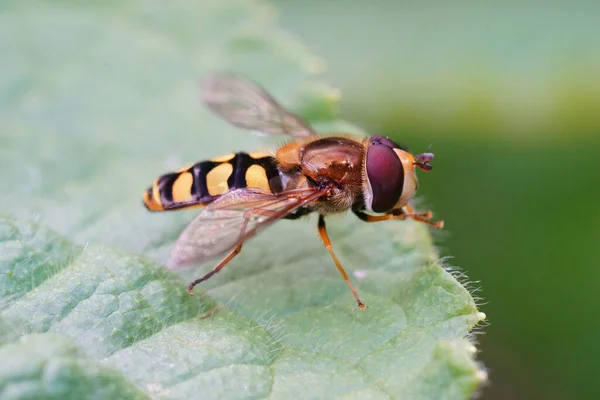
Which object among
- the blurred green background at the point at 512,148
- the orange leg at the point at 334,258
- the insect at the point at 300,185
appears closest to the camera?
the orange leg at the point at 334,258

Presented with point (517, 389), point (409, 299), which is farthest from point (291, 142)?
point (517, 389)

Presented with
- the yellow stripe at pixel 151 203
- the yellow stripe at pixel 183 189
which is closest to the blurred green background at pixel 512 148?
the yellow stripe at pixel 183 189

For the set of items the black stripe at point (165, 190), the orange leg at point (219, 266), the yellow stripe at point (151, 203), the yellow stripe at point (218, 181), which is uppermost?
the yellow stripe at point (218, 181)

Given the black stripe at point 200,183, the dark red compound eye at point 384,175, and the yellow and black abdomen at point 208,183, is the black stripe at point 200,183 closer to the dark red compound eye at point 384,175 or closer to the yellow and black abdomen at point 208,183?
the yellow and black abdomen at point 208,183

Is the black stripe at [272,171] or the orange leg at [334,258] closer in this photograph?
the orange leg at [334,258]

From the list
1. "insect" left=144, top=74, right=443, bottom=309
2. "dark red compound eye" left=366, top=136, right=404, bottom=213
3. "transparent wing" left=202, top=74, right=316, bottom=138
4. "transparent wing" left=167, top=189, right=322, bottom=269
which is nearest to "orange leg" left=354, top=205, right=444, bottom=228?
"insect" left=144, top=74, right=443, bottom=309

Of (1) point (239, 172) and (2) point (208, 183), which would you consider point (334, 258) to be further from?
(2) point (208, 183)

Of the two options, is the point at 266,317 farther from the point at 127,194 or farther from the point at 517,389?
the point at 517,389
